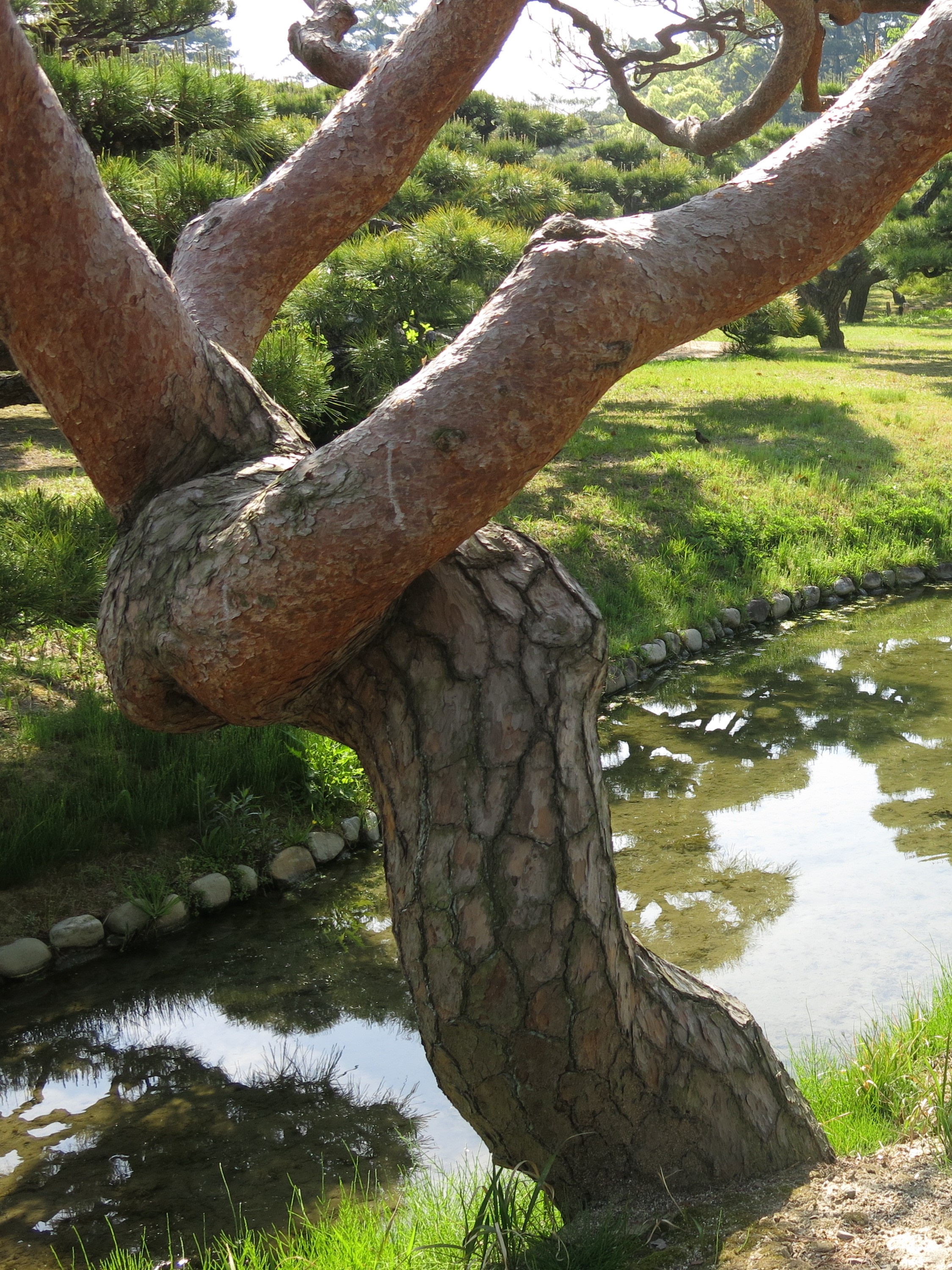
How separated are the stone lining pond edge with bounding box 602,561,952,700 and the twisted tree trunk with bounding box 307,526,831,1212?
12.2 ft

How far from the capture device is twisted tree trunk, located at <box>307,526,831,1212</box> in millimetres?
1697

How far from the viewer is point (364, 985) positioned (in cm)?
344

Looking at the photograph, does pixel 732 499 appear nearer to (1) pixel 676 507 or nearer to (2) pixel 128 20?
(1) pixel 676 507

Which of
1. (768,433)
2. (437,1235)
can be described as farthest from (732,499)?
(437,1235)

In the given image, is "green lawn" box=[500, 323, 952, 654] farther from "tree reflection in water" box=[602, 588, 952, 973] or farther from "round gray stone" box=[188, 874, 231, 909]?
"round gray stone" box=[188, 874, 231, 909]

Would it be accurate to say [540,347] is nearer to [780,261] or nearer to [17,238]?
[780,261]

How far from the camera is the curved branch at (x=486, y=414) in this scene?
1621 millimetres

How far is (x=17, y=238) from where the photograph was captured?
1659 mm

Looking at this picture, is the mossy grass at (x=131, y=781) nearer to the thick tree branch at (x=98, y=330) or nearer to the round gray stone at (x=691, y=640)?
the thick tree branch at (x=98, y=330)

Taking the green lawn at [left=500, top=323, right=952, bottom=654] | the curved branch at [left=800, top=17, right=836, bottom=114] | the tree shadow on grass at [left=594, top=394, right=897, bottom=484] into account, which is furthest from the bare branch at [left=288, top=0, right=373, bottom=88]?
the tree shadow on grass at [left=594, top=394, right=897, bottom=484]

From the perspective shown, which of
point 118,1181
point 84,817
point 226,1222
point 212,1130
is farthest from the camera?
point 84,817

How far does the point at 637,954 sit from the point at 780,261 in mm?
1196

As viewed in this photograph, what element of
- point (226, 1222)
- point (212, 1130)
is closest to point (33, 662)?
point (212, 1130)

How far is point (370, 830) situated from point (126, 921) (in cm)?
108
